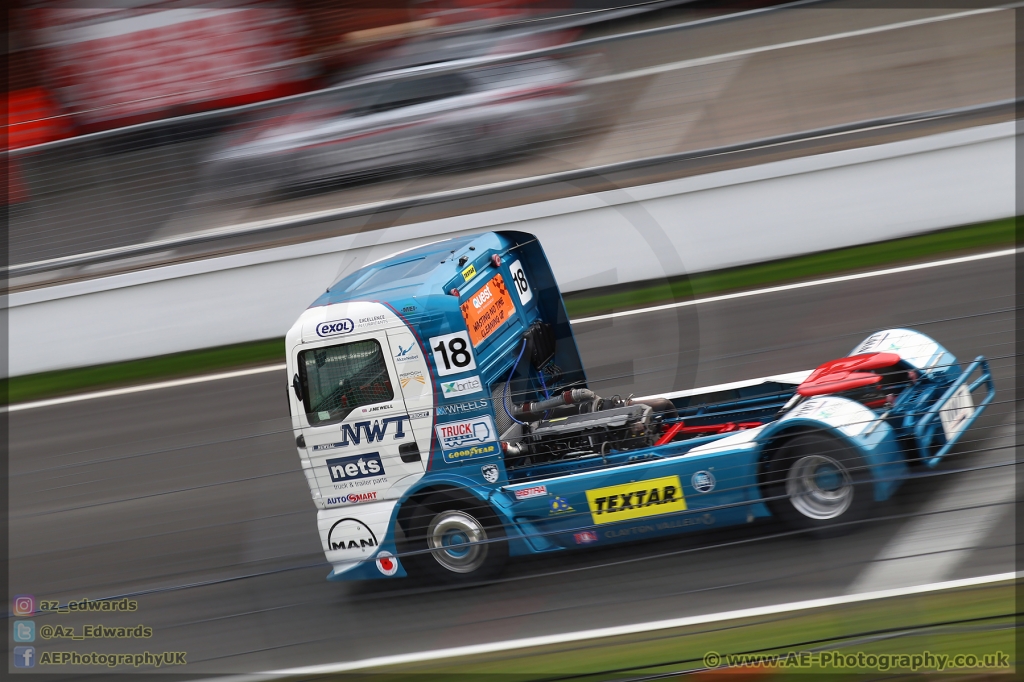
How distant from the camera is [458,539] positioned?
13.5 feet

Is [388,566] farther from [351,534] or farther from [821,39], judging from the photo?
[821,39]

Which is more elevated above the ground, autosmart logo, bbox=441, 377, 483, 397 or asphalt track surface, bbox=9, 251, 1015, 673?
autosmart logo, bbox=441, 377, 483, 397

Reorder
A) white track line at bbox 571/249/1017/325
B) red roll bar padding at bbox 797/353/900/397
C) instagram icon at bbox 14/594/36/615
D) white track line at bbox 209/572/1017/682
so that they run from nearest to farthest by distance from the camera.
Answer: white track line at bbox 209/572/1017/682
instagram icon at bbox 14/594/36/615
red roll bar padding at bbox 797/353/900/397
white track line at bbox 571/249/1017/325

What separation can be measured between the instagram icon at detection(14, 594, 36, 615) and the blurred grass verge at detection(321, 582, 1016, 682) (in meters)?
0.93

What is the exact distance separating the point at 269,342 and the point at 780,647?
20.7 ft

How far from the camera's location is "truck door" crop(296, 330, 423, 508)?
4.11 m

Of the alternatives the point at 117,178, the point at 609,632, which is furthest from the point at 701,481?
A: the point at 117,178

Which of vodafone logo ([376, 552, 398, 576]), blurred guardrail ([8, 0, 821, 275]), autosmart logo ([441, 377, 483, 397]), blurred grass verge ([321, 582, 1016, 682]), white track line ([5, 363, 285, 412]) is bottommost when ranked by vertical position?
blurred grass verge ([321, 582, 1016, 682])

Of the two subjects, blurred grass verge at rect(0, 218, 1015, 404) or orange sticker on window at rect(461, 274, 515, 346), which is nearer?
orange sticker on window at rect(461, 274, 515, 346)

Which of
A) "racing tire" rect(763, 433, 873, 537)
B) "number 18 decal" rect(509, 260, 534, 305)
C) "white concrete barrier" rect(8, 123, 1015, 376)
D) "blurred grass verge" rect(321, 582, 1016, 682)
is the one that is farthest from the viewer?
"white concrete barrier" rect(8, 123, 1015, 376)

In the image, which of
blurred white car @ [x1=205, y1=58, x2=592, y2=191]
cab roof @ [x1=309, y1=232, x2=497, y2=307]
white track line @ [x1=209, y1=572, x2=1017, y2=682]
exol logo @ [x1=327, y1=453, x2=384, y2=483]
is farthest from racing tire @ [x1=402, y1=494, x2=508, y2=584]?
blurred white car @ [x1=205, y1=58, x2=592, y2=191]

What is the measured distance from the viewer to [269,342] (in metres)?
7.89

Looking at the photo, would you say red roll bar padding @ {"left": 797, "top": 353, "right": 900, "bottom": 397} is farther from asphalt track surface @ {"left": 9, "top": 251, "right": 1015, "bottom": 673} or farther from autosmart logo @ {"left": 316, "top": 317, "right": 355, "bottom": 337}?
autosmart logo @ {"left": 316, "top": 317, "right": 355, "bottom": 337}

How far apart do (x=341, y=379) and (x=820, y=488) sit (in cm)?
221
